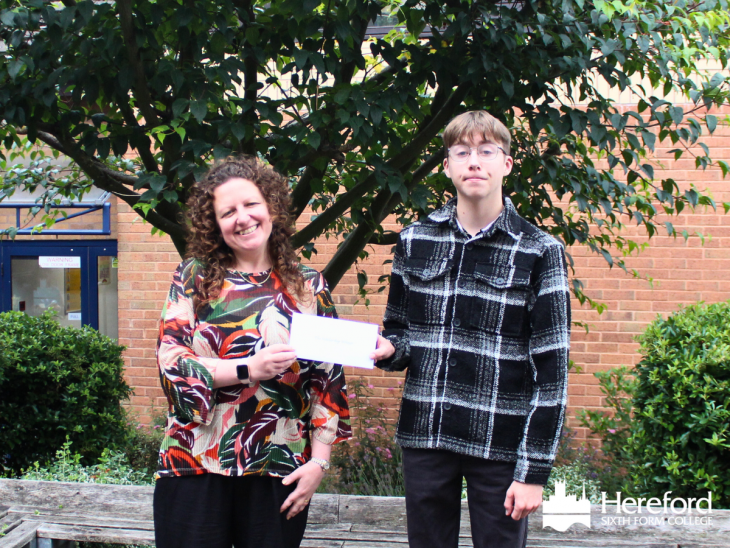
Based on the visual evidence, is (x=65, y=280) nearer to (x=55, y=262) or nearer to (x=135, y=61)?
(x=55, y=262)

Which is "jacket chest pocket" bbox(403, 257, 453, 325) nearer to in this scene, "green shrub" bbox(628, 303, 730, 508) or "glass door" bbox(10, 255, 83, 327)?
"green shrub" bbox(628, 303, 730, 508)

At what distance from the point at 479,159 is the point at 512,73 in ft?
2.88

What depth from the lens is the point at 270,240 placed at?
6.15 feet

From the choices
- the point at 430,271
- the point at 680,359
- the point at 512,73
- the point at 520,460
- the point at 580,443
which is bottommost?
the point at 580,443

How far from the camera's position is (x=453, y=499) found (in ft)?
6.01

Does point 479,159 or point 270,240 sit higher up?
point 479,159

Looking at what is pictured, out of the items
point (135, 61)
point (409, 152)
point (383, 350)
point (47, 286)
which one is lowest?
point (383, 350)

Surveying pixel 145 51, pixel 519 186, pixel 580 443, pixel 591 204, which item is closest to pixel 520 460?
pixel 519 186

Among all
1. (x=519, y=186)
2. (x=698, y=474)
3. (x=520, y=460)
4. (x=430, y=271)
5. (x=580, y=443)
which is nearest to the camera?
(x=520, y=460)

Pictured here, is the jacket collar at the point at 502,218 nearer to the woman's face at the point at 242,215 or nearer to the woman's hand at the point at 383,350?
the woman's hand at the point at 383,350

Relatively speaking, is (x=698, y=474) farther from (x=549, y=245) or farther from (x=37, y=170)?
(x=37, y=170)

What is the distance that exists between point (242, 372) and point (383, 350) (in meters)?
0.42

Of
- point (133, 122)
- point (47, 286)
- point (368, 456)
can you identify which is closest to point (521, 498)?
point (133, 122)

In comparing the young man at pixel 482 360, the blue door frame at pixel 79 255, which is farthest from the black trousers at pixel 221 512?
the blue door frame at pixel 79 255
